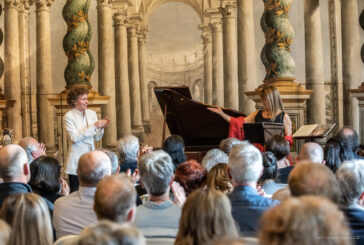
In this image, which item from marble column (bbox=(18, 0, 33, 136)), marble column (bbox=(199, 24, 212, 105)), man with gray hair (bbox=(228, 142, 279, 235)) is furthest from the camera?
marble column (bbox=(199, 24, 212, 105))

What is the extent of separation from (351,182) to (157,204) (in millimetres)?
1095

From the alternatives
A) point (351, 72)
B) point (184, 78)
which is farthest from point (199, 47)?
point (351, 72)

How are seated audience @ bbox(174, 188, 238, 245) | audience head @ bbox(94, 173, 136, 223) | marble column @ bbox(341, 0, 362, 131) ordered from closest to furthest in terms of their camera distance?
seated audience @ bbox(174, 188, 238, 245), audience head @ bbox(94, 173, 136, 223), marble column @ bbox(341, 0, 362, 131)

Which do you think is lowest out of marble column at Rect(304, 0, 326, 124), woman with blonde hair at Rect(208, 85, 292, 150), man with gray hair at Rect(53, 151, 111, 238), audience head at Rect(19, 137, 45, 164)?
man with gray hair at Rect(53, 151, 111, 238)

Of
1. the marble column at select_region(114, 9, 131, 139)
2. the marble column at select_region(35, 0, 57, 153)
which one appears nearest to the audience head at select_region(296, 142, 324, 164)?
the marble column at select_region(35, 0, 57, 153)

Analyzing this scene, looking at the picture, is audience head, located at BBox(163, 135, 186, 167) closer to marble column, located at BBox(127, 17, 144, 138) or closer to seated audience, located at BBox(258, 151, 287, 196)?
seated audience, located at BBox(258, 151, 287, 196)

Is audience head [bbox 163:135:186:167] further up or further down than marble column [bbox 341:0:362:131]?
further down

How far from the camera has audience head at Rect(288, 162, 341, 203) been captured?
109 inches

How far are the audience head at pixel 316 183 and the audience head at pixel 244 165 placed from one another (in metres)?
0.66

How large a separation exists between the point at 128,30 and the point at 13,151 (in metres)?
19.0

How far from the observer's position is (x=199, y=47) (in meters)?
30.5

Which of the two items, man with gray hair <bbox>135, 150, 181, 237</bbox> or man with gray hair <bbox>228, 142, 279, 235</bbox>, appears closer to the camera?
man with gray hair <bbox>135, 150, 181, 237</bbox>

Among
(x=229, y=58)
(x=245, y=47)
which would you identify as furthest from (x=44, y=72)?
(x=229, y=58)

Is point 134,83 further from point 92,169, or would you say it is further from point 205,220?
point 205,220
